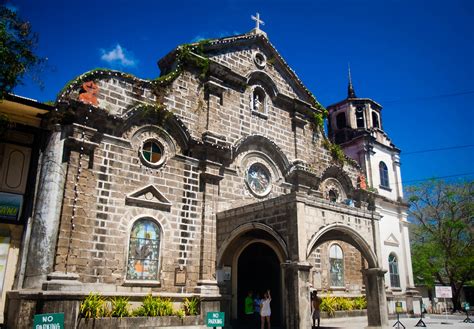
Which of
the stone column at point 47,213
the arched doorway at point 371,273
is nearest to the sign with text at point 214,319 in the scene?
the arched doorway at point 371,273

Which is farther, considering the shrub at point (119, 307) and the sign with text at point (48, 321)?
the shrub at point (119, 307)

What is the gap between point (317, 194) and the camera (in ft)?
64.6

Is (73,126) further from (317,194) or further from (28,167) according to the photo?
(317,194)

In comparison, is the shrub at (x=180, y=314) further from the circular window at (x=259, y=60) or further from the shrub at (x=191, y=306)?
the circular window at (x=259, y=60)

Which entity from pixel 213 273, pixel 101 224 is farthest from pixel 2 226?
pixel 213 273

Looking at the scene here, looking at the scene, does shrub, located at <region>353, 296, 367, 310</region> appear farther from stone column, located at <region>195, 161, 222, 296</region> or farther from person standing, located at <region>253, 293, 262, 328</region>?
stone column, located at <region>195, 161, 222, 296</region>

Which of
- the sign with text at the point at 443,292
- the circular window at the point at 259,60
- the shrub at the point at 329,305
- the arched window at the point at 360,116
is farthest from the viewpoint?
the arched window at the point at 360,116

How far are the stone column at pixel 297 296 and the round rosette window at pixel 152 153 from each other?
5777 mm

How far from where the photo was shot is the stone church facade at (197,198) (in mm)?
12211

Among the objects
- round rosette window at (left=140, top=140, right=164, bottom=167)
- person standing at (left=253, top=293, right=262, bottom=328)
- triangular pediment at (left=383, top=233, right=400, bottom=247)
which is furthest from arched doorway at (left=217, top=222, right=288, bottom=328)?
triangular pediment at (left=383, top=233, right=400, bottom=247)

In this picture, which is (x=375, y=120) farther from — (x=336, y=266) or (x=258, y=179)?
(x=258, y=179)

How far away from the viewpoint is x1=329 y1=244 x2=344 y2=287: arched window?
61.9ft

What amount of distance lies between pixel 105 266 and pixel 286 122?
1094cm

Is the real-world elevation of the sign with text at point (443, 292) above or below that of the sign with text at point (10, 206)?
below
